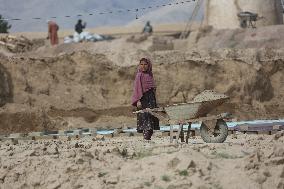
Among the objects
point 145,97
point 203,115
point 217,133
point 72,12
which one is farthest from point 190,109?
point 72,12

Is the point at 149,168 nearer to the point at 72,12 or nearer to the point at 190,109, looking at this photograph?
the point at 190,109

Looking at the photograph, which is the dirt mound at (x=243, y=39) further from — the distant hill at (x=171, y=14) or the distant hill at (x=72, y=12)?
the distant hill at (x=171, y=14)

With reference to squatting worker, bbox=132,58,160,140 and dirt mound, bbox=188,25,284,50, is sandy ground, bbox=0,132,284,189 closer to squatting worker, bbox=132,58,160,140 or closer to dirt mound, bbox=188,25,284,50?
squatting worker, bbox=132,58,160,140

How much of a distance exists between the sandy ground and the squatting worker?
2251 millimetres

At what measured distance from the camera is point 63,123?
62.3 feet

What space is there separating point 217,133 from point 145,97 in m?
1.51

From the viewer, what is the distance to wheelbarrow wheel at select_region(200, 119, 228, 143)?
9.25m

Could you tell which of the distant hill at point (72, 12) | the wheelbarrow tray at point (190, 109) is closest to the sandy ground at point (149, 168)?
the wheelbarrow tray at point (190, 109)

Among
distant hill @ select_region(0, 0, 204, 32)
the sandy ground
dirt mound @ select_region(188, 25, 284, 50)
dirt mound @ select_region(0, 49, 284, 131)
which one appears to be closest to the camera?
the sandy ground

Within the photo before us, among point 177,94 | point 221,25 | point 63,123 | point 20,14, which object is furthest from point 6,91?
point 20,14

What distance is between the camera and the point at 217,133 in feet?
30.7

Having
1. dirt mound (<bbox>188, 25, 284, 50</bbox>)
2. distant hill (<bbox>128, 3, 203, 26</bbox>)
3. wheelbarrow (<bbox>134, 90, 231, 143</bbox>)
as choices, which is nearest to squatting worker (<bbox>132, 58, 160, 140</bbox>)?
wheelbarrow (<bbox>134, 90, 231, 143</bbox>)

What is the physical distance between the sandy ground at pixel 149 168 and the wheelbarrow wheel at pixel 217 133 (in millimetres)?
1350

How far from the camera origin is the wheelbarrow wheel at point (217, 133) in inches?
364
